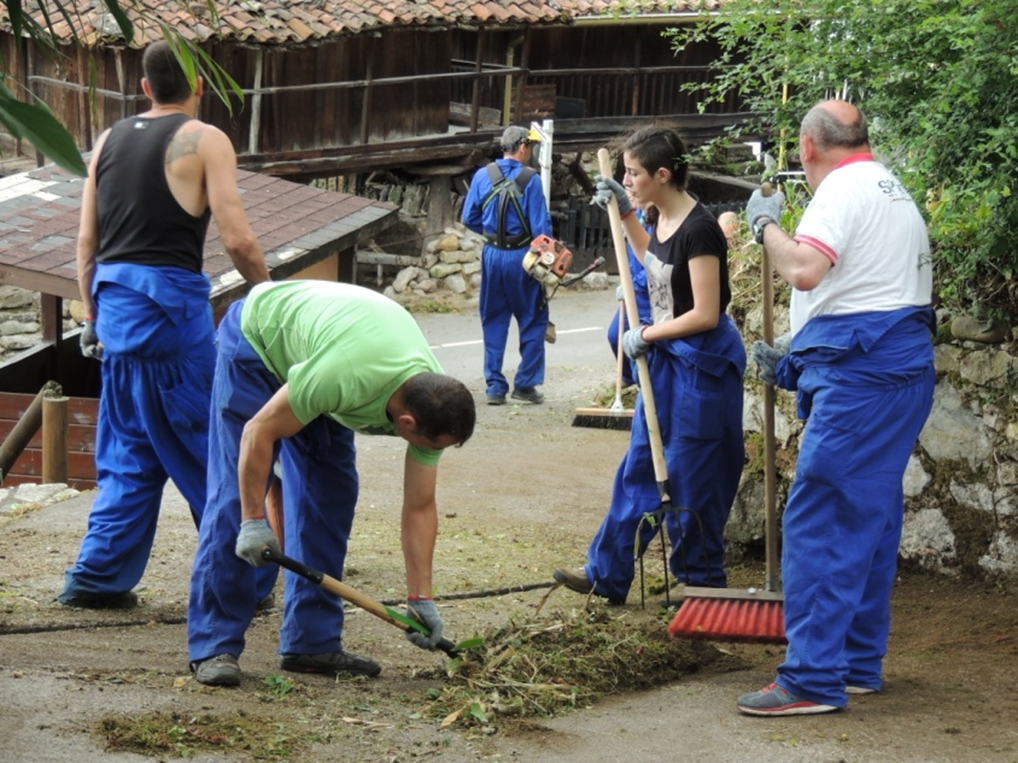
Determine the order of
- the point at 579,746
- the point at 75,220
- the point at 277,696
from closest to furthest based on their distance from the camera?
1. the point at 579,746
2. the point at 277,696
3. the point at 75,220

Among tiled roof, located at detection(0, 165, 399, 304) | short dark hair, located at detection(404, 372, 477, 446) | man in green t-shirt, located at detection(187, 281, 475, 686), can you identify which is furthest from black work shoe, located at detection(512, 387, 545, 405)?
short dark hair, located at detection(404, 372, 477, 446)

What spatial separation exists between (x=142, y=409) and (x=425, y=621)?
149 centimetres

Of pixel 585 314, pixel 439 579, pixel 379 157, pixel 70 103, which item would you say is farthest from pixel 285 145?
pixel 439 579

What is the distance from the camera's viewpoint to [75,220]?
28.0 feet

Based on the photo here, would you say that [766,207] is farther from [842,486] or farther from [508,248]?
[508,248]

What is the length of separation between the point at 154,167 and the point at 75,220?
365cm

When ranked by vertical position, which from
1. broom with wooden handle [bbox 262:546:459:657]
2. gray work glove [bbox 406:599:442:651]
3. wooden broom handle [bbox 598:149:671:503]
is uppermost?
wooden broom handle [bbox 598:149:671:503]

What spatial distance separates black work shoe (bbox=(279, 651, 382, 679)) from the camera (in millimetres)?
4602

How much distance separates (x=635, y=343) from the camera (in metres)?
5.33

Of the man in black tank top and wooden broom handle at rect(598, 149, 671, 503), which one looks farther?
wooden broom handle at rect(598, 149, 671, 503)

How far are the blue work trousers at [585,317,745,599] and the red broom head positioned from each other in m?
0.44

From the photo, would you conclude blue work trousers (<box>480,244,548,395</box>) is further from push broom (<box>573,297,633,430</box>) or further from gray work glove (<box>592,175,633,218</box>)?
gray work glove (<box>592,175,633,218</box>)

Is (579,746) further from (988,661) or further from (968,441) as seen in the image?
(968,441)

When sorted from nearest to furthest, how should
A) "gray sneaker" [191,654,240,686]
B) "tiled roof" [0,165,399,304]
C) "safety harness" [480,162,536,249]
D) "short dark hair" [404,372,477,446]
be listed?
"short dark hair" [404,372,477,446]
"gray sneaker" [191,654,240,686]
"tiled roof" [0,165,399,304]
"safety harness" [480,162,536,249]
